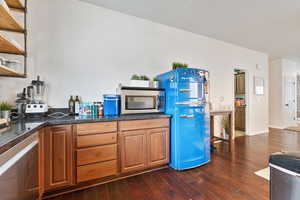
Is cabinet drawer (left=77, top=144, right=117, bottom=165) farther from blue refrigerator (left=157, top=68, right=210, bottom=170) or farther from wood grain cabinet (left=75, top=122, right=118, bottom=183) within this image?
blue refrigerator (left=157, top=68, right=210, bottom=170)

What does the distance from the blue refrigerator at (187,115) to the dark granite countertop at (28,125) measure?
271 mm

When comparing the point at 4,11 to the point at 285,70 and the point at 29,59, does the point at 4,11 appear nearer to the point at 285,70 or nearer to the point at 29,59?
the point at 29,59

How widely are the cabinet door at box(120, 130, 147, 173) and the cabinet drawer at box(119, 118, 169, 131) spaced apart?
73 mm

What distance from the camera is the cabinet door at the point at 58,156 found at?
5.28 ft

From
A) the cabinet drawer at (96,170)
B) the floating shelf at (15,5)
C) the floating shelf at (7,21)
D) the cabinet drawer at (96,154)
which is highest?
the floating shelf at (15,5)

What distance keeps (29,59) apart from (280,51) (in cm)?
699

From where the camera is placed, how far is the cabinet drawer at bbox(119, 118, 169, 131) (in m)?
2.01

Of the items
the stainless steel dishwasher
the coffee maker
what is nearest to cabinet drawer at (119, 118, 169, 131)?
the stainless steel dishwasher

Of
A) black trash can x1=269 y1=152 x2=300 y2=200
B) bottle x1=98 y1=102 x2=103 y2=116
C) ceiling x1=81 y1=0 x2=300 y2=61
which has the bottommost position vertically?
black trash can x1=269 y1=152 x2=300 y2=200

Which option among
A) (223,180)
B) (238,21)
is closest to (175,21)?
(238,21)

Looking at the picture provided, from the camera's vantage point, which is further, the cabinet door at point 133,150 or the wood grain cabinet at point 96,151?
the cabinet door at point 133,150

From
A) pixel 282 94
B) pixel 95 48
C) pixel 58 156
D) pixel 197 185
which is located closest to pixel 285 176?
pixel 197 185

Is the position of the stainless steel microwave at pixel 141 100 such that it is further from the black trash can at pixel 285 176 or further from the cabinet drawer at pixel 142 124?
the black trash can at pixel 285 176

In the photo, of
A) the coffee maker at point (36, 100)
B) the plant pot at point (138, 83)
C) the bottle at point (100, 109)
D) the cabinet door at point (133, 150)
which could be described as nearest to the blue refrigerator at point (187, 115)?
the plant pot at point (138, 83)
